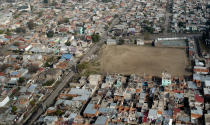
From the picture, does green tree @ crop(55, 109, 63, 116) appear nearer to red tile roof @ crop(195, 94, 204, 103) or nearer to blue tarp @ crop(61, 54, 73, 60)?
blue tarp @ crop(61, 54, 73, 60)

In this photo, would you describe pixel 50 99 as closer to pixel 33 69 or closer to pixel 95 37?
pixel 33 69

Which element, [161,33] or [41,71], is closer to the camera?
[41,71]

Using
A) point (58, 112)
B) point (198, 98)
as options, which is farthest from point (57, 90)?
point (198, 98)

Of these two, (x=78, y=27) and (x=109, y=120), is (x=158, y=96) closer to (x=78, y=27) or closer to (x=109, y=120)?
(x=109, y=120)

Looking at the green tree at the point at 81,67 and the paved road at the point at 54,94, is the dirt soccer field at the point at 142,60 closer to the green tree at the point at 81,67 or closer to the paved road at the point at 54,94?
Result: the paved road at the point at 54,94

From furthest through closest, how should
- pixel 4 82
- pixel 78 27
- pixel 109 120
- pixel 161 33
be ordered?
pixel 78 27 → pixel 161 33 → pixel 4 82 → pixel 109 120

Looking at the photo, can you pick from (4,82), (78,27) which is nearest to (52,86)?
(4,82)

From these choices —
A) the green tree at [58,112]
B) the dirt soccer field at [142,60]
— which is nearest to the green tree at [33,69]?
the dirt soccer field at [142,60]

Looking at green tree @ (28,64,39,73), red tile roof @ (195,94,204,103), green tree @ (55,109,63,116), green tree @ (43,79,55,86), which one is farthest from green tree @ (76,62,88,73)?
red tile roof @ (195,94,204,103)
